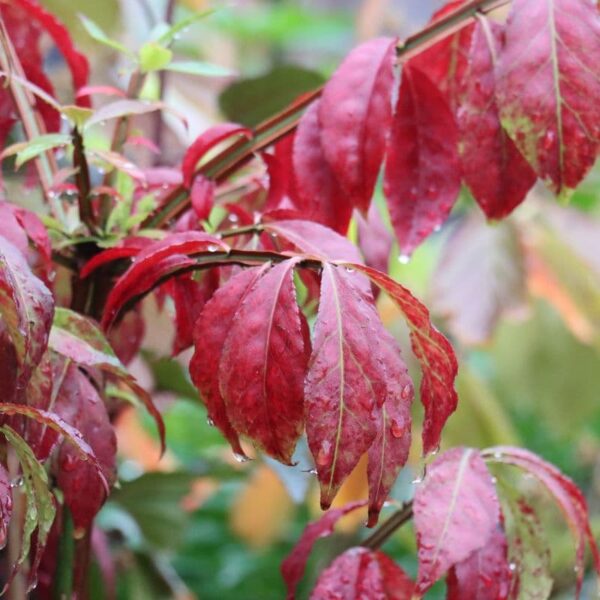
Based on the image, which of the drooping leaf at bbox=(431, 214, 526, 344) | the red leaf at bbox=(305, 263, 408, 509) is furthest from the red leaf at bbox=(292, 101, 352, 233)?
the drooping leaf at bbox=(431, 214, 526, 344)

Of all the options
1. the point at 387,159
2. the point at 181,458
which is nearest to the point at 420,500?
the point at 387,159

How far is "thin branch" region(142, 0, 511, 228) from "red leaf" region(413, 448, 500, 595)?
0.18 m

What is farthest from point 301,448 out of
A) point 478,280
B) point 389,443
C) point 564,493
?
point 389,443

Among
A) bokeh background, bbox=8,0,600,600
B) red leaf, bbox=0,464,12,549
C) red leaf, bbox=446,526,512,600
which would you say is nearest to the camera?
red leaf, bbox=0,464,12,549

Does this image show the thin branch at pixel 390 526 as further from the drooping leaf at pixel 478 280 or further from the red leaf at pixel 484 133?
the drooping leaf at pixel 478 280

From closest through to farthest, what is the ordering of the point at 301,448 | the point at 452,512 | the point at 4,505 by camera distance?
1. the point at 4,505
2. the point at 452,512
3. the point at 301,448

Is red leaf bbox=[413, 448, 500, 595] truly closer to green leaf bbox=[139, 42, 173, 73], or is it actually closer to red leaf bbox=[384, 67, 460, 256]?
red leaf bbox=[384, 67, 460, 256]

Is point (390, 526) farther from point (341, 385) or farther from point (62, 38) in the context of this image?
point (62, 38)

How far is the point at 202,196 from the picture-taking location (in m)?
0.47

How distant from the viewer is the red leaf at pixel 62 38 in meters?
0.50

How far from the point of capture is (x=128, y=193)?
493 mm

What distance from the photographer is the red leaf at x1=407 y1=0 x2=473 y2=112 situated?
505mm

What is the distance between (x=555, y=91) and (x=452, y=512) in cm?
19

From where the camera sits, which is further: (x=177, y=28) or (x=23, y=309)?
(x=177, y=28)
